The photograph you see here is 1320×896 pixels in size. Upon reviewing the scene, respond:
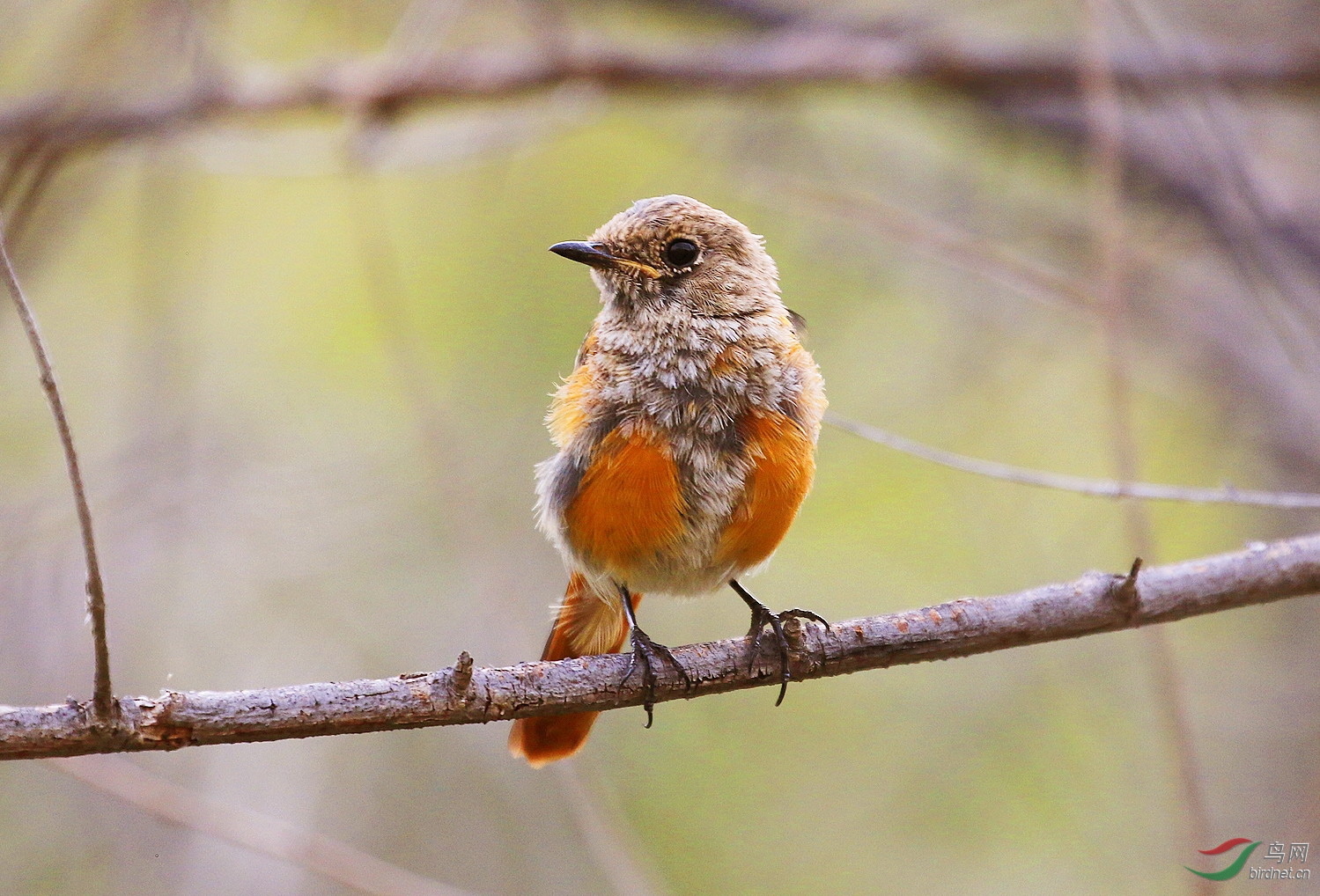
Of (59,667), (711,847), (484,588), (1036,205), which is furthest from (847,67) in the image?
(59,667)

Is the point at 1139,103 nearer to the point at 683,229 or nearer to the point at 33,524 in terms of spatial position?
the point at 683,229

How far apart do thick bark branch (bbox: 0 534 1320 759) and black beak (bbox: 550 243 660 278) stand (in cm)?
101

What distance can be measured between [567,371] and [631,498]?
7.72 feet

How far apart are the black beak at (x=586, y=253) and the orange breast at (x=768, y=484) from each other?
55 centimetres

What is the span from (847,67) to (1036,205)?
235 centimetres

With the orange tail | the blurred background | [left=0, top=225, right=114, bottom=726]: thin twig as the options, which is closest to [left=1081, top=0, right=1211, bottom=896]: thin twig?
the blurred background

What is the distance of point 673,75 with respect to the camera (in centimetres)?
524

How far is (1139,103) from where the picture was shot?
5660 millimetres

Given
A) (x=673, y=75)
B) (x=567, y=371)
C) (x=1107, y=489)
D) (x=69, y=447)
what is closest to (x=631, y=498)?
(x=1107, y=489)

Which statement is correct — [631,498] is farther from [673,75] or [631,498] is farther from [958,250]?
[673,75]

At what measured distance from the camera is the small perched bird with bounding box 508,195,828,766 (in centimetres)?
294

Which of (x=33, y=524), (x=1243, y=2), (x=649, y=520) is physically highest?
(x=1243, y=2)

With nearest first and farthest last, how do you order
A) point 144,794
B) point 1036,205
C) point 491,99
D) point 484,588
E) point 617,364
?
point 144,794
point 617,364
point 484,588
point 491,99
point 1036,205
